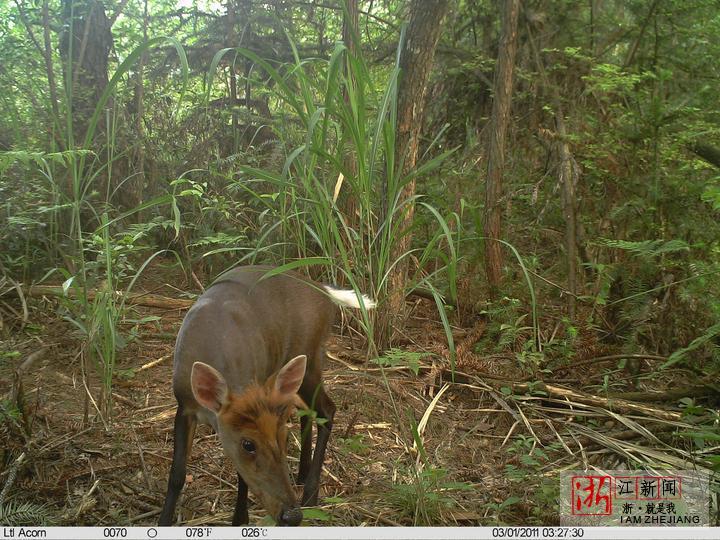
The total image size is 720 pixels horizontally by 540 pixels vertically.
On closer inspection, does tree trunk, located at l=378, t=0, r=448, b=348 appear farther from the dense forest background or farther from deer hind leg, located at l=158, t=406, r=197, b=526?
deer hind leg, located at l=158, t=406, r=197, b=526

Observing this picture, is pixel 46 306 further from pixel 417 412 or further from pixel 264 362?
pixel 417 412

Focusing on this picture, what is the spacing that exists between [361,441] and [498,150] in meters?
2.76

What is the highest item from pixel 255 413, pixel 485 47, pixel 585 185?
pixel 485 47

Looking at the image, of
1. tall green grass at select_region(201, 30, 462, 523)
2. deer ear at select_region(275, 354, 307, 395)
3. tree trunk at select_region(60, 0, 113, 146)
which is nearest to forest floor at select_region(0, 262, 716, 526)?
tall green grass at select_region(201, 30, 462, 523)

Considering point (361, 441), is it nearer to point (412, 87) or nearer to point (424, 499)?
point (424, 499)

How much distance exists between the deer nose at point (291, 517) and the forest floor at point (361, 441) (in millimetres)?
75

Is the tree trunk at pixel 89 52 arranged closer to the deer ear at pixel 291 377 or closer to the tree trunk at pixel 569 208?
the tree trunk at pixel 569 208

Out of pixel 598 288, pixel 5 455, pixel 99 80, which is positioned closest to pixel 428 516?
pixel 5 455

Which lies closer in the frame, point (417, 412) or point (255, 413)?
point (255, 413)

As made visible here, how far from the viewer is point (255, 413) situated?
2633mm

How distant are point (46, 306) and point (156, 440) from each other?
1742 mm

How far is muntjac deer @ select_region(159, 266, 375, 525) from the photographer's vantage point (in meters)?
2.60

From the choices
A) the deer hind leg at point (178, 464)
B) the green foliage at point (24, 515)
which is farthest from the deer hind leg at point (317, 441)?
the green foliage at point (24, 515)

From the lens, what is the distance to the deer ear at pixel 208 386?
8.48 ft
